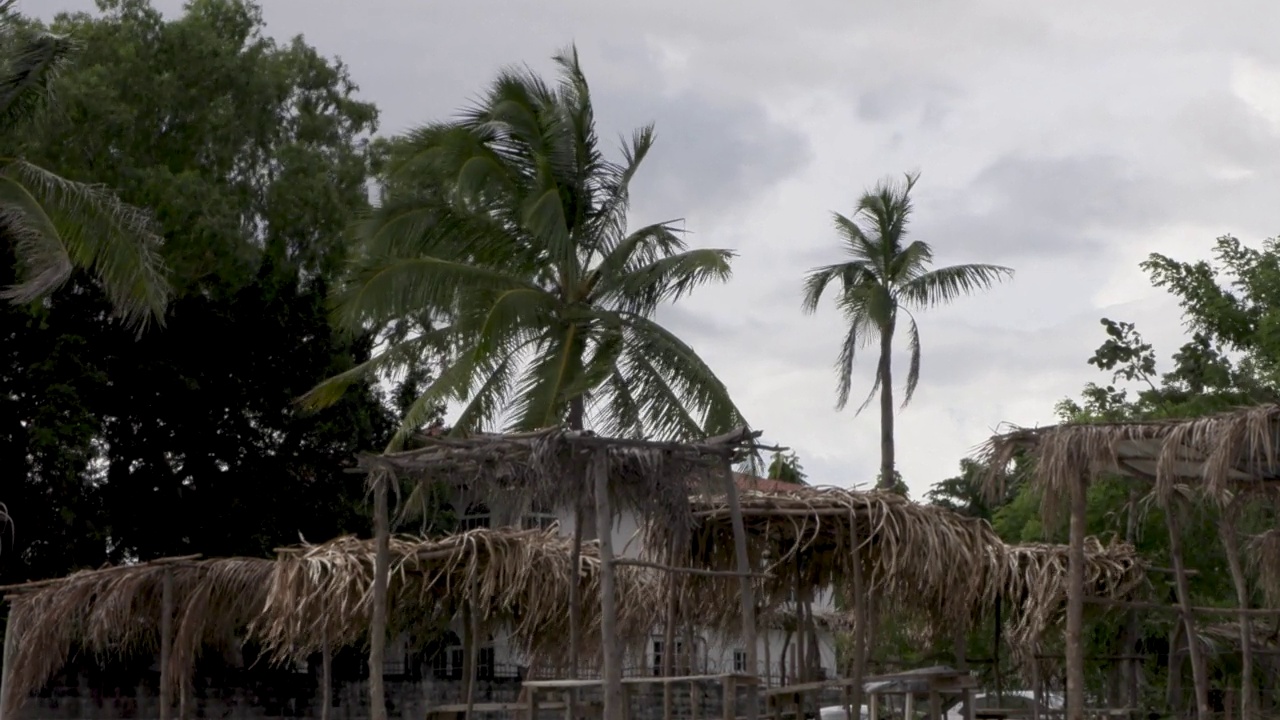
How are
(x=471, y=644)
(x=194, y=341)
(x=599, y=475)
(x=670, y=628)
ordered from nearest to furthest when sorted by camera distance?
(x=599, y=475) < (x=670, y=628) < (x=471, y=644) < (x=194, y=341)

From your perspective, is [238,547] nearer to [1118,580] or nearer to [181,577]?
[181,577]

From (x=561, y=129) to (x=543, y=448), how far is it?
845 centimetres

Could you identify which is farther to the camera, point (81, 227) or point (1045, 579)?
point (81, 227)

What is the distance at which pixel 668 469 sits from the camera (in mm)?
9953

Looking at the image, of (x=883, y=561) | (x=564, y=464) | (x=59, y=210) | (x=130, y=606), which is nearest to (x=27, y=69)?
(x=59, y=210)

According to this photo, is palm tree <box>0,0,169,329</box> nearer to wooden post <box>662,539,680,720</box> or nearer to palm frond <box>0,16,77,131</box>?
palm frond <box>0,16,77,131</box>

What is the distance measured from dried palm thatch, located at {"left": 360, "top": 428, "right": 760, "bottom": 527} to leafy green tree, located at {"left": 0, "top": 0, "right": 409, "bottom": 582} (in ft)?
38.7

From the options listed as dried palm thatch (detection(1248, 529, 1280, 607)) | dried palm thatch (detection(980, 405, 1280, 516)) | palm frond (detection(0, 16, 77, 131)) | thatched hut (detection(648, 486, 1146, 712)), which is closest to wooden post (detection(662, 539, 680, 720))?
thatched hut (detection(648, 486, 1146, 712))

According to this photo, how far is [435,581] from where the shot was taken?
44.4 feet

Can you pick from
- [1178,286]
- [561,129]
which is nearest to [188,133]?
[561,129]

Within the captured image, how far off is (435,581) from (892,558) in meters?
4.15

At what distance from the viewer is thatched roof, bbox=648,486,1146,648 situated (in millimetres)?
11844

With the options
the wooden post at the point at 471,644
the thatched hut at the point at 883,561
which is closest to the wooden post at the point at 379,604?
the wooden post at the point at 471,644

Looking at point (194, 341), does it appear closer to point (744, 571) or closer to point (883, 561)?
point (883, 561)
